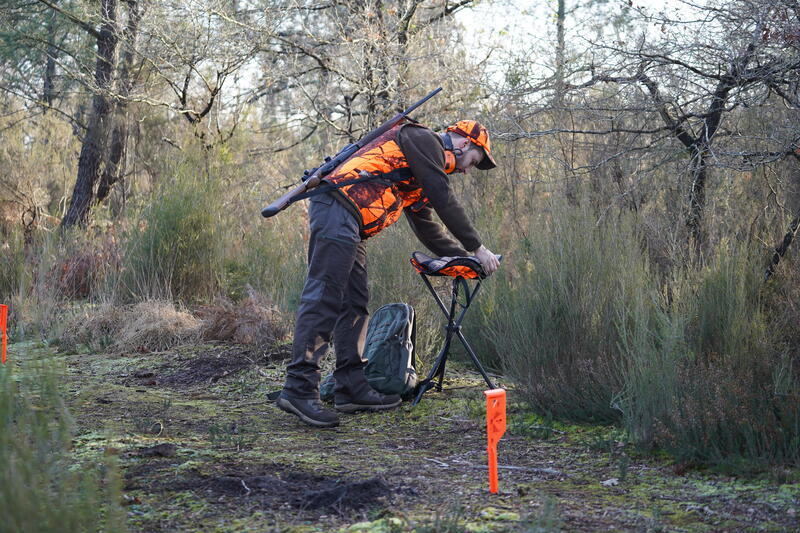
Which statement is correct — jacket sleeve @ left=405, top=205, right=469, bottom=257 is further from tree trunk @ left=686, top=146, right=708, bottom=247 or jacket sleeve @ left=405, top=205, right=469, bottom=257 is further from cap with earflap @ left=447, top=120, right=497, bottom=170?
tree trunk @ left=686, top=146, right=708, bottom=247

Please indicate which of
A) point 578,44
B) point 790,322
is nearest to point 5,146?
point 578,44

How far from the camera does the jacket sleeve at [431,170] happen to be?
4473mm

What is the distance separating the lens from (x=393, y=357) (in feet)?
16.9

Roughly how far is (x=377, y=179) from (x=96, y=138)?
367 inches

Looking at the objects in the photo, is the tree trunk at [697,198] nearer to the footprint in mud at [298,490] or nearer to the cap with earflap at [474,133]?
the cap with earflap at [474,133]

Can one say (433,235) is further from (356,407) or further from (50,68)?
(50,68)

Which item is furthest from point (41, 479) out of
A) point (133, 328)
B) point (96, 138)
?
point (96, 138)

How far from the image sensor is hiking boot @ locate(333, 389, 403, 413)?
5.01m

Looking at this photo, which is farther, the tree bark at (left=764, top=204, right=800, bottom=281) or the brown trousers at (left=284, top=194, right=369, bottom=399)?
the tree bark at (left=764, top=204, right=800, bottom=281)

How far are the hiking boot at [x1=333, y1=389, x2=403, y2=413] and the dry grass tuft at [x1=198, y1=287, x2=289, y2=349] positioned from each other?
1948mm

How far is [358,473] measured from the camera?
360cm

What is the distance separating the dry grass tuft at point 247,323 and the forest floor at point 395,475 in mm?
1533

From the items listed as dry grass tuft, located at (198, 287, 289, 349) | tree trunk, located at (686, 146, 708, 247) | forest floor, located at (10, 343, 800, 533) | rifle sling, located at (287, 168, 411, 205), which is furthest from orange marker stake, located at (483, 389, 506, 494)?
dry grass tuft, located at (198, 287, 289, 349)

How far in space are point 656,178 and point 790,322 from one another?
221cm
